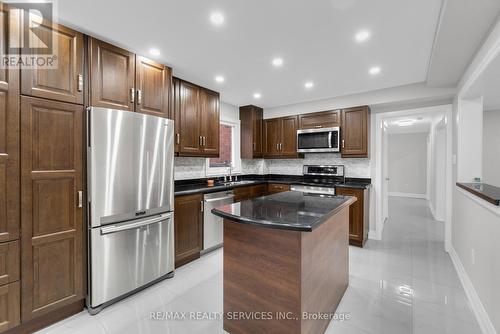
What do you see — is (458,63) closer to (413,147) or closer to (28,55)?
(28,55)

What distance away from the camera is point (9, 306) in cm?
167

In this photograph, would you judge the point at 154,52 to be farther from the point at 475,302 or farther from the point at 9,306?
the point at 475,302

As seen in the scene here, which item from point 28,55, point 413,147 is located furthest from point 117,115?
point 413,147

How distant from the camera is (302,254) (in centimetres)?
144

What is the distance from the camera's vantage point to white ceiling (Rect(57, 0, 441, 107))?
5.72ft

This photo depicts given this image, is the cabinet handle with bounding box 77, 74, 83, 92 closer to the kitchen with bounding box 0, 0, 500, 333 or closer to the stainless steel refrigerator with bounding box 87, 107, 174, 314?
the kitchen with bounding box 0, 0, 500, 333

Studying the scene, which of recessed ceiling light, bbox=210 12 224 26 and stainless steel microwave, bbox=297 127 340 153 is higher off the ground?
recessed ceiling light, bbox=210 12 224 26

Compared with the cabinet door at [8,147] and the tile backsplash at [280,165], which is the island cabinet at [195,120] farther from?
the cabinet door at [8,147]

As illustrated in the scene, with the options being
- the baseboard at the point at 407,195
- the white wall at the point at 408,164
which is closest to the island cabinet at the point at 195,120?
the white wall at the point at 408,164

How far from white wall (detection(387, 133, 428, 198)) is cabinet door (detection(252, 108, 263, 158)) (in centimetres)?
624

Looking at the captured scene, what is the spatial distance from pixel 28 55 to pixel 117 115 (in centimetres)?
71

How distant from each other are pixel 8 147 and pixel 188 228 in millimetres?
1922

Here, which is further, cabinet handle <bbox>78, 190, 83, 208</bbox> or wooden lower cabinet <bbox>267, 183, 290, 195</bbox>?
wooden lower cabinet <bbox>267, 183, 290, 195</bbox>

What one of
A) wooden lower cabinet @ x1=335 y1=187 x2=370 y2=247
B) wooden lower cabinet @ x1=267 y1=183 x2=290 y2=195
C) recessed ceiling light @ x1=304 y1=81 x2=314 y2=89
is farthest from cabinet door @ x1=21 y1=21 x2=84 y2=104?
wooden lower cabinet @ x1=335 y1=187 x2=370 y2=247
